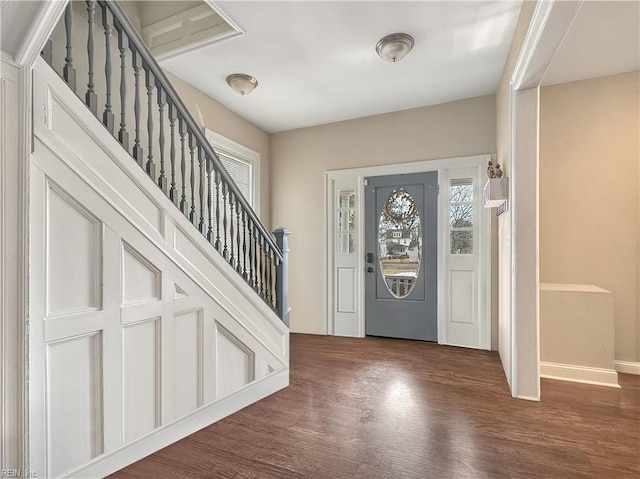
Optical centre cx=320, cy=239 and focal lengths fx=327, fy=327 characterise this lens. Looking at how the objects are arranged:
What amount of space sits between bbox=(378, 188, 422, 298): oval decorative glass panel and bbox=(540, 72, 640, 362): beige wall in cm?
131

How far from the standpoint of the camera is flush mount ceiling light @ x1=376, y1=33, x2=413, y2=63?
2543 millimetres

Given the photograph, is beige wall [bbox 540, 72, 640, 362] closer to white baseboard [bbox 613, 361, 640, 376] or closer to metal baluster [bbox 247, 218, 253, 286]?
white baseboard [bbox 613, 361, 640, 376]

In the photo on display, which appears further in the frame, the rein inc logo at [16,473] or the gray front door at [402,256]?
the gray front door at [402,256]

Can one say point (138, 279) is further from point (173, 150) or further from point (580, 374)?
point (580, 374)

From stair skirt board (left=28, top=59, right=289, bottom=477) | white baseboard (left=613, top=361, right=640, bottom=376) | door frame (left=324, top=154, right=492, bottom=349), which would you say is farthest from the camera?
door frame (left=324, top=154, right=492, bottom=349)

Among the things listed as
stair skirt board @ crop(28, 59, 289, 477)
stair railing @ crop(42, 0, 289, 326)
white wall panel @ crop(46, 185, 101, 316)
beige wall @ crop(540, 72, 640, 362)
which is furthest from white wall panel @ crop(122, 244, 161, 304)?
beige wall @ crop(540, 72, 640, 362)

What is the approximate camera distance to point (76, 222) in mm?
1512

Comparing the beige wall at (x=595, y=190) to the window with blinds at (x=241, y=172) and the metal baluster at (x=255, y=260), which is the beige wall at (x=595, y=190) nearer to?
the metal baluster at (x=255, y=260)

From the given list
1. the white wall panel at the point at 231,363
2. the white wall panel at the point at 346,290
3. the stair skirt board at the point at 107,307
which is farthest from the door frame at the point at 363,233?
the stair skirt board at the point at 107,307

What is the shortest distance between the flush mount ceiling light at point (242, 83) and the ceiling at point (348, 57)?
68 mm

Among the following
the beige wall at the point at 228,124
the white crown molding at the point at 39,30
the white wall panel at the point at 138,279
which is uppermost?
the beige wall at the point at 228,124

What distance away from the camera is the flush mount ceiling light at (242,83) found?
10.3 ft

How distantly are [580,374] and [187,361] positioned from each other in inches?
125

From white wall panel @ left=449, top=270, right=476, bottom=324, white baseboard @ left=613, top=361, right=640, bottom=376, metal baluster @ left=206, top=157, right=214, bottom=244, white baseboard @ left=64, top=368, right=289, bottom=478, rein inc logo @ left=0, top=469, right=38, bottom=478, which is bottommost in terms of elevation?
white baseboard @ left=613, top=361, right=640, bottom=376
